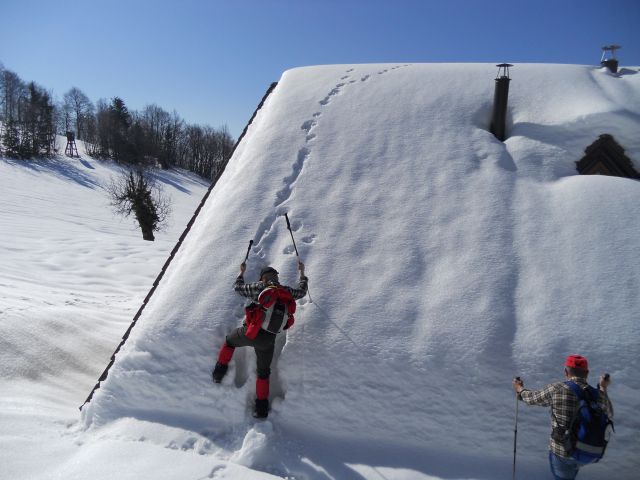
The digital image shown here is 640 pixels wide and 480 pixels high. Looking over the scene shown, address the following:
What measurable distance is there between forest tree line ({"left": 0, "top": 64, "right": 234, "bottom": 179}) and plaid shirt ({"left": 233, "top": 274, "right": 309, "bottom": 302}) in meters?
37.8

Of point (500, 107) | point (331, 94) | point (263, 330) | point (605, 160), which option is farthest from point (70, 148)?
point (605, 160)

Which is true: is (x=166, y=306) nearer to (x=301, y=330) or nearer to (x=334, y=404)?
(x=301, y=330)

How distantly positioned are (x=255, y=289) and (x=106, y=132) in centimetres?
5382

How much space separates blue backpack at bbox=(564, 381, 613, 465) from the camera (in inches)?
111

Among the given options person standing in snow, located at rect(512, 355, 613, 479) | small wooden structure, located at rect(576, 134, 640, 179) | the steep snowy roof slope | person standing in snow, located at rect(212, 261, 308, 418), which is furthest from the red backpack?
small wooden structure, located at rect(576, 134, 640, 179)

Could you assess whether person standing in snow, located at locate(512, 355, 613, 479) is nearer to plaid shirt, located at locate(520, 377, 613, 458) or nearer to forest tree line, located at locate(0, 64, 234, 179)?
plaid shirt, located at locate(520, 377, 613, 458)

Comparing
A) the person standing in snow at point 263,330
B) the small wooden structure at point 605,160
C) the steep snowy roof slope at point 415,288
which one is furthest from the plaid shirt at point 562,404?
the small wooden structure at point 605,160

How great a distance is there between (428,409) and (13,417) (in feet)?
13.1

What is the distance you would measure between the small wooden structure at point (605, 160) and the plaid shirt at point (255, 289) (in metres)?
4.43

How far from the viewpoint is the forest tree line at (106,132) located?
39812 mm

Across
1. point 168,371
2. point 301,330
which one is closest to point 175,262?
point 168,371

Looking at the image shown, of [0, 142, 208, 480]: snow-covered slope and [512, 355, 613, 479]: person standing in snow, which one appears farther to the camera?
[0, 142, 208, 480]: snow-covered slope

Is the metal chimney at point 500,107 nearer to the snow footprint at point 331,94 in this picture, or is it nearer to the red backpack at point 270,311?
the snow footprint at point 331,94

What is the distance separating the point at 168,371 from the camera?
13.0ft
